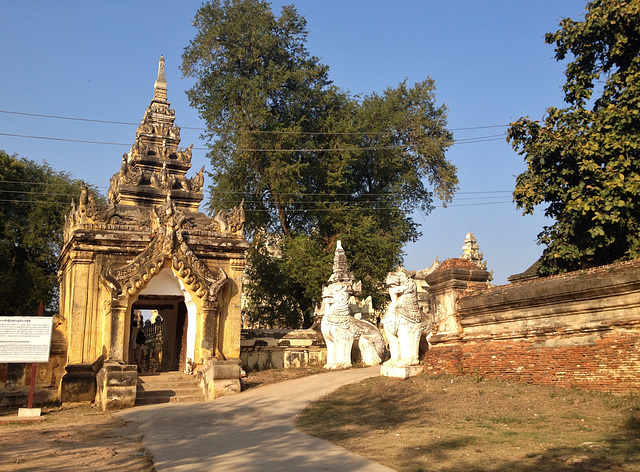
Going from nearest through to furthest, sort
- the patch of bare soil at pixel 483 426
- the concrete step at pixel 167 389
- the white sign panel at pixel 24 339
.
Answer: the patch of bare soil at pixel 483 426, the white sign panel at pixel 24 339, the concrete step at pixel 167 389

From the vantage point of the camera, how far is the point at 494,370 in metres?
10.1

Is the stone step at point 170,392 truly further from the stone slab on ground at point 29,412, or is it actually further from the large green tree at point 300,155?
the large green tree at point 300,155

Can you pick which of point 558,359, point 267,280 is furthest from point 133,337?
point 558,359

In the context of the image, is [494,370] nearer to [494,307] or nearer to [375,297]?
[494,307]

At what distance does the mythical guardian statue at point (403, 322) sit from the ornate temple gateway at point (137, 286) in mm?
3514

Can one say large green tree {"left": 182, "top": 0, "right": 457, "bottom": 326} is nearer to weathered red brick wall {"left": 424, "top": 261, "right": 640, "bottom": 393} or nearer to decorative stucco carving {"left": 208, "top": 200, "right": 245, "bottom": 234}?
decorative stucco carving {"left": 208, "top": 200, "right": 245, "bottom": 234}

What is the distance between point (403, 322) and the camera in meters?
12.4

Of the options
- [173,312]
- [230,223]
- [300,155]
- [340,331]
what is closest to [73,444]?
[230,223]

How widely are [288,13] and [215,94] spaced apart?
495 cm

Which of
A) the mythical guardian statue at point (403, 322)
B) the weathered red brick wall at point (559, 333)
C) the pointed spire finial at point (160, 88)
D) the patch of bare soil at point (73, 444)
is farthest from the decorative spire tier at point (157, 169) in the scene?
the weathered red brick wall at point (559, 333)

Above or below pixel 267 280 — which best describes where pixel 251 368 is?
below

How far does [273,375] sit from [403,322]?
15.4ft

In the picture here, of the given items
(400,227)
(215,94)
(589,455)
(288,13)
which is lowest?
(589,455)

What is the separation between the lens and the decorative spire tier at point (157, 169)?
17.7m
